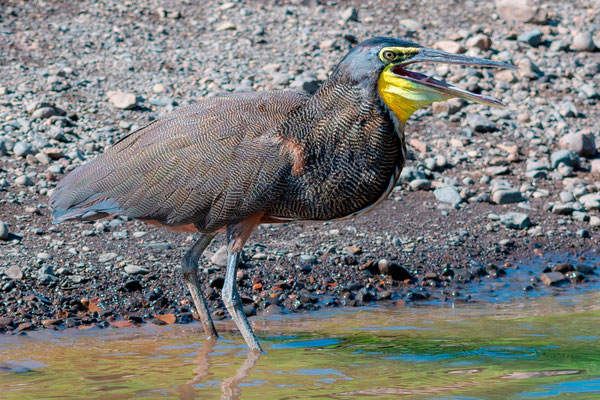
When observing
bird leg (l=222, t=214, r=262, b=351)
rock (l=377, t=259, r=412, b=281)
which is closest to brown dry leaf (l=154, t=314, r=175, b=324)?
bird leg (l=222, t=214, r=262, b=351)

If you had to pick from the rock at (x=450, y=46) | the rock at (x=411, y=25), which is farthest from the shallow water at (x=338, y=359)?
the rock at (x=411, y=25)

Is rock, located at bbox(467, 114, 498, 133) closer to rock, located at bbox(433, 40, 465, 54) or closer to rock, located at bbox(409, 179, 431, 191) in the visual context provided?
rock, located at bbox(409, 179, 431, 191)

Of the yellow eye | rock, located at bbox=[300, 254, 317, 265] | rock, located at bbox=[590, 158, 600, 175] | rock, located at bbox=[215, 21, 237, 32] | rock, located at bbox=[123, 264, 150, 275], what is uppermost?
the yellow eye

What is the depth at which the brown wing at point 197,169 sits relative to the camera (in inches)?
240

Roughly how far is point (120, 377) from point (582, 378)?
2.83m

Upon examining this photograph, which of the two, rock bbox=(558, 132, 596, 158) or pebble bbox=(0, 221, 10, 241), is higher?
pebble bbox=(0, 221, 10, 241)

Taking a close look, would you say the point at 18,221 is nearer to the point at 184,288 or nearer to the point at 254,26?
the point at 184,288

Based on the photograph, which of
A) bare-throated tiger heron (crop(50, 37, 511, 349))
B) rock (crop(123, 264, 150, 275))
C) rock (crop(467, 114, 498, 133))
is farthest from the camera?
rock (crop(467, 114, 498, 133))

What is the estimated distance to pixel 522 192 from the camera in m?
9.86

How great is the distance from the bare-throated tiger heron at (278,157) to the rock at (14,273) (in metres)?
1.18

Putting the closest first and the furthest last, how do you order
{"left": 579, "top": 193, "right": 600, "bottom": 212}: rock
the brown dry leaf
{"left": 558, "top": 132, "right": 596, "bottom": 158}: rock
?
the brown dry leaf, {"left": 579, "top": 193, "right": 600, "bottom": 212}: rock, {"left": 558, "top": 132, "right": 596, "bottom": 158}: rock

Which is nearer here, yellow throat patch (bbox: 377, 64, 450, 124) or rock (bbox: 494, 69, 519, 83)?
yellow throat patch (bbox: 377, 64, 450, 124)

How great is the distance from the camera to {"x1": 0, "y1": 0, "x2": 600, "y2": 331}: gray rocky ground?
25.6 feet

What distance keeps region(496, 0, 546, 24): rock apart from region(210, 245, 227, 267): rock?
7.19 m
